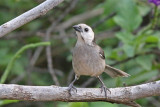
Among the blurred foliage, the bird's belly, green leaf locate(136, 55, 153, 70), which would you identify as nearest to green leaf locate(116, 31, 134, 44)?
the blurred foliage

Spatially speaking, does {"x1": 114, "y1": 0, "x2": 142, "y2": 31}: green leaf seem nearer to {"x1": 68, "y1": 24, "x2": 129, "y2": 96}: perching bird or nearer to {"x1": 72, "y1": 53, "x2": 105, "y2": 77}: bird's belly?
{"x1": 68, "y1": 24, "x2": 129, "y2": 96}: perching bird

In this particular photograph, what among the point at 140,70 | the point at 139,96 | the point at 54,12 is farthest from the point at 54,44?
the point at 139,96

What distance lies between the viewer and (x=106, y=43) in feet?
19.0

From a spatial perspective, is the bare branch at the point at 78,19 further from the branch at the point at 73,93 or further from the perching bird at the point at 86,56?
the branch at the point at 73,93

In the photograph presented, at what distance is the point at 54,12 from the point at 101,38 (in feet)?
2.56

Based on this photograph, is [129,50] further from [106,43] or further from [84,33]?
[106,43]

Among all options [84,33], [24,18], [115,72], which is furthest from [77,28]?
[24,18]

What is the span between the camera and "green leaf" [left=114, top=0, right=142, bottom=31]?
4.54m

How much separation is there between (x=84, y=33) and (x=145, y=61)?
2.91 ft

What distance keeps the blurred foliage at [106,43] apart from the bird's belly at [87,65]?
32 cm

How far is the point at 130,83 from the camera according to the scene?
4.78 meters

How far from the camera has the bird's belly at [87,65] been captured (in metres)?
3.93

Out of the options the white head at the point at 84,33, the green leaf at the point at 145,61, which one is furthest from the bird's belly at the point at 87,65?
the green leaf at the point at 145,61

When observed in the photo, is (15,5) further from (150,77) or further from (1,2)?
(150,77)
